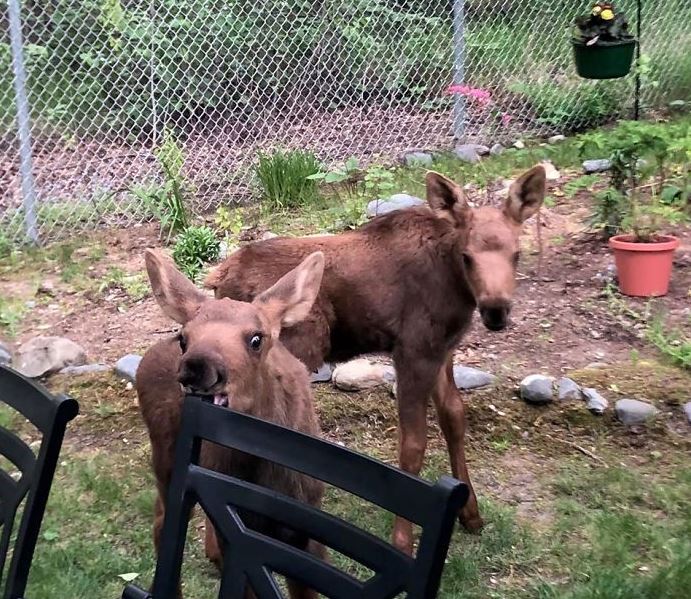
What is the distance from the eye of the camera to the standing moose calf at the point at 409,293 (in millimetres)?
4469

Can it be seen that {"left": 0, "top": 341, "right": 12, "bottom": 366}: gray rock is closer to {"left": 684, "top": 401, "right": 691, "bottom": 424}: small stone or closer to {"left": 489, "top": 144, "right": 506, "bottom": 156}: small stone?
{"left": 684, "top": 401, "right": 691, "bottom": 424}: small stone

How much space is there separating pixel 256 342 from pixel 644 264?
4.20 meters

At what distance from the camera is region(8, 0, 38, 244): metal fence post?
8008mm

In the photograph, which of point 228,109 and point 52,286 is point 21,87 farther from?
point 228,109

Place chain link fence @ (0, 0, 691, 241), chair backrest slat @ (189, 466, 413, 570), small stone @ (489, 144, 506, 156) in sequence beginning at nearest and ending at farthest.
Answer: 1. chair backrest slat @ (189, 466, 413, 570)
2. chain link fence @ (0, 0, 691, 241)
3. small stone @ (489, 144, 506, 156)

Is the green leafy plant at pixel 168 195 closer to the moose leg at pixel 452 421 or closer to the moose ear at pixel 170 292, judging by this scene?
the moose leg at pixel 452 421

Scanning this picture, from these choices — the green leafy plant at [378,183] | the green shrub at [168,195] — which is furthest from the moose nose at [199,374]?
the green shrub at [168,195]

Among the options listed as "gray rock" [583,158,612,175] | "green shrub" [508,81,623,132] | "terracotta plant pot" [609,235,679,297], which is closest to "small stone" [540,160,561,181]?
"gray rock" [583,158,612,175]

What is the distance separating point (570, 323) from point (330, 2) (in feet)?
18.7

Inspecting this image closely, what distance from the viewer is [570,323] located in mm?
6570

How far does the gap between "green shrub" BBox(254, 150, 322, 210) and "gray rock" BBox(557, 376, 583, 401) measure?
156 inches

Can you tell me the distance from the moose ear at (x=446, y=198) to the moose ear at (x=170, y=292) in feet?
4.56

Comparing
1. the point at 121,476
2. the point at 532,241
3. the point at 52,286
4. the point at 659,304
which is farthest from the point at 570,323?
the point at 52,286

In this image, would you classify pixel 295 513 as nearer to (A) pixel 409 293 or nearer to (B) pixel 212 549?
(B) pixel 212 549
